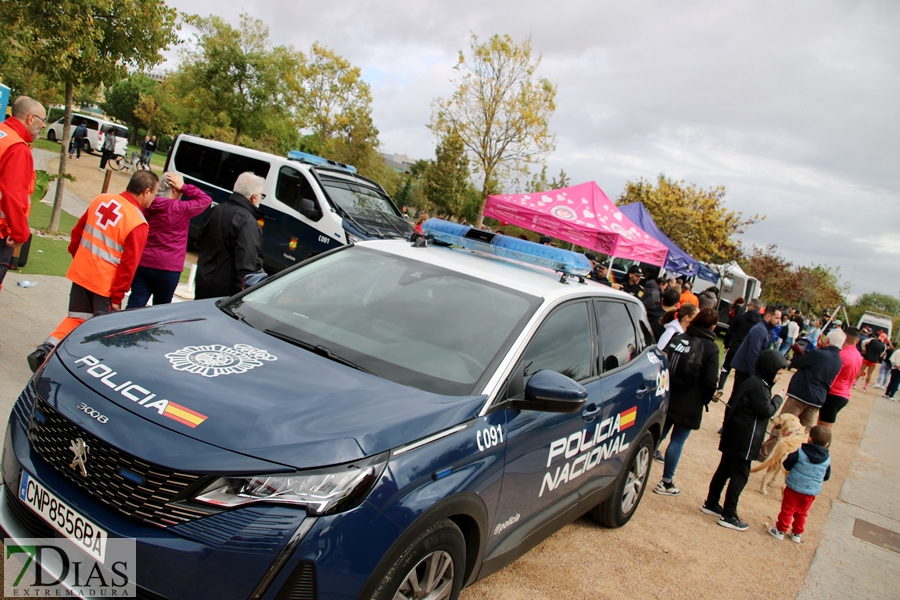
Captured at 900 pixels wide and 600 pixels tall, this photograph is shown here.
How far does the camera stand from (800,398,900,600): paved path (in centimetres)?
530

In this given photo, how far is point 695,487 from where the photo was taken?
7.07 m

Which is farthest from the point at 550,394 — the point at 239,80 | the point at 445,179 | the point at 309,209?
the point at 445,179

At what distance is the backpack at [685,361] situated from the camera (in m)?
6.12

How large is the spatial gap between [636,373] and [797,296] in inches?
2214

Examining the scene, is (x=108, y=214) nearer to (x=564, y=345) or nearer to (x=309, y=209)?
(x=564, y=345)

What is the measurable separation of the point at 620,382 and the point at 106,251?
12.1 feet

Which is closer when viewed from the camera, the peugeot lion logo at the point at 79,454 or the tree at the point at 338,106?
the peugeot lion logo at the point at 79,454

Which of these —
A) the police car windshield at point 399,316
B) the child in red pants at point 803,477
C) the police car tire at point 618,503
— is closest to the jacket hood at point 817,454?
the child in red pants at point 803,477

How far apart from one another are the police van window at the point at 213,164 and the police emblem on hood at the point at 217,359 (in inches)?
390

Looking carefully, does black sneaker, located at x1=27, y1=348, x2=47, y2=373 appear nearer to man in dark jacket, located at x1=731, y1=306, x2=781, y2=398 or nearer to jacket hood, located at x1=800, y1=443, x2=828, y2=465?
jacket hood, located at x1=800, y1=443, x2=828, y2=465

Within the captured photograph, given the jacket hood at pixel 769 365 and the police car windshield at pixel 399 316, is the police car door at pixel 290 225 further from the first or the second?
the police car windshield at pixel 399 316

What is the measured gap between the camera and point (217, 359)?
9.50ft

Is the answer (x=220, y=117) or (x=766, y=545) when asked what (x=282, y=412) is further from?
(x=220, y=117)

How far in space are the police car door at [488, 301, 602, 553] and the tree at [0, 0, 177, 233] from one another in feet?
28.2
